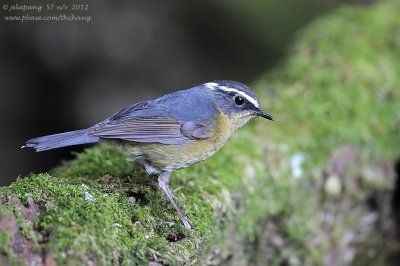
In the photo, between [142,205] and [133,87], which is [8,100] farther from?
[142,205]

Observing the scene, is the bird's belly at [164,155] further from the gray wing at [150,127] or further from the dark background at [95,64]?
the dark background at [95,64]

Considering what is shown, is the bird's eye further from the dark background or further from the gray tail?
the dark background

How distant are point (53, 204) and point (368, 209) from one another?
3.86 m

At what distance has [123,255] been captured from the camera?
3166 mm

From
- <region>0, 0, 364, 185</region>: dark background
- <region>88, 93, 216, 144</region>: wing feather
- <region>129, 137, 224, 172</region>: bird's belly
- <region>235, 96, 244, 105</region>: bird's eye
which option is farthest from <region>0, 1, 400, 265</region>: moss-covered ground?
<region>0, 0, 364, 185</region>: dark background

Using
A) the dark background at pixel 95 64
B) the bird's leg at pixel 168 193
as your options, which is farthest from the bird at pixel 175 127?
the dark background at pixel 95 64

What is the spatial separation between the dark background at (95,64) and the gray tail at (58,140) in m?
4.32

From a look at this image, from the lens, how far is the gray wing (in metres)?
4.26

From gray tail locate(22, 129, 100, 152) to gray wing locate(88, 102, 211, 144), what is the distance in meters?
0.13

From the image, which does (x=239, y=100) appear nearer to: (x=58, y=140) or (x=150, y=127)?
(x=150, y=127)

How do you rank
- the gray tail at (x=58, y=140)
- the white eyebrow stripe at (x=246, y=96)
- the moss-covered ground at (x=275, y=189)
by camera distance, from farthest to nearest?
1. the white eyebrow stripe at (x=246, y=96)
2. the gray tail at (x=58, y=140)
3. the moss-covered ground at (x=275, y=189)

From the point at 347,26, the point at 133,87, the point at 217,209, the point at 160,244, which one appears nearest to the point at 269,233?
the point at 217,209

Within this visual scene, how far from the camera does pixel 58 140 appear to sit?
13.0 feet

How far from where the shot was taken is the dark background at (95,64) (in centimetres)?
819
